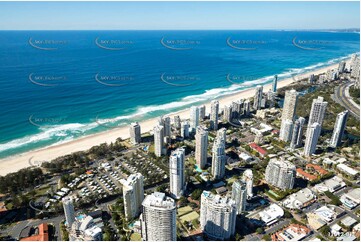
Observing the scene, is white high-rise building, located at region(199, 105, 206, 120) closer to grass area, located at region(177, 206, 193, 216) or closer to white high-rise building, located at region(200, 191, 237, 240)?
grass area, located at region(177, 206, 193, 216)

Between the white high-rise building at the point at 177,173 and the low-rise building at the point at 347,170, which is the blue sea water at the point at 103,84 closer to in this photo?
the low-rise building at the point at 347,170

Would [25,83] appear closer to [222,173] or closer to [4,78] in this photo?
[4,78]

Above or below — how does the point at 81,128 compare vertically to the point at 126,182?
below

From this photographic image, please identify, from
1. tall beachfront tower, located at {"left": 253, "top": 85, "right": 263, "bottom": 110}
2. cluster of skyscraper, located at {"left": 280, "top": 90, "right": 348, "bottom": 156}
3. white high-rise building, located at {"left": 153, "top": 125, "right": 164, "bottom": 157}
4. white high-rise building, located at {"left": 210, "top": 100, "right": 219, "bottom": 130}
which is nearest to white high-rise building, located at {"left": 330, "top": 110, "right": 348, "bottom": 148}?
cluster of skyscraper, located at {"left": 280, "top": 90, "right": 348, "bottom": 156}

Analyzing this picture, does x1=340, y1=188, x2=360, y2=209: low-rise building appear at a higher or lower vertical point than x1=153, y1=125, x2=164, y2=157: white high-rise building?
lower

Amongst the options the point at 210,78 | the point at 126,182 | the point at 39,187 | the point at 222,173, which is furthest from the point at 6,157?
the point at 210,78

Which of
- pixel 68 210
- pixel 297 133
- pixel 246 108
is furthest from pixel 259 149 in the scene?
pixel 68 210
